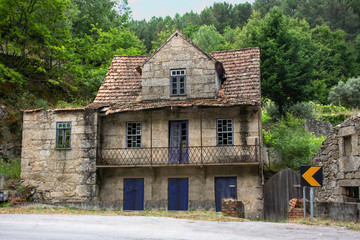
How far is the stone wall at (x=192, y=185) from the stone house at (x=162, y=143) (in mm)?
48

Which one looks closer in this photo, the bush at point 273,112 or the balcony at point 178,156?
the balcony at point 178,156

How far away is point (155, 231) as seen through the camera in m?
10.7

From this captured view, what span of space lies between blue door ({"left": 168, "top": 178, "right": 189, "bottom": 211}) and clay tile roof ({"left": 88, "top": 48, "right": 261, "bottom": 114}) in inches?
152

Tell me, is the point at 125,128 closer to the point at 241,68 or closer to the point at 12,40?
the point at 241,68

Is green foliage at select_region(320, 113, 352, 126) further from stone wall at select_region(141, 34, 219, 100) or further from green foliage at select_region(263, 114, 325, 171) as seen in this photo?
stone wall at select_region(141, 34, 219, 100)

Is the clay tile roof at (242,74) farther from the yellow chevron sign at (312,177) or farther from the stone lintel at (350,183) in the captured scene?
the yellow chevron sign at (312,177)

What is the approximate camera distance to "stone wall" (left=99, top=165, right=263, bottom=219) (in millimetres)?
20078

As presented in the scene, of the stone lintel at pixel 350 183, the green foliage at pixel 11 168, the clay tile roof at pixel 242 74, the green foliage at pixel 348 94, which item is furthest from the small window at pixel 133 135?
the green foliage at pixel 348 94

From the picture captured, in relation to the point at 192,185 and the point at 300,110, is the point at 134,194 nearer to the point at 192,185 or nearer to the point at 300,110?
the point at 192,185

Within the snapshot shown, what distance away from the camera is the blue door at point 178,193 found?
20.6m

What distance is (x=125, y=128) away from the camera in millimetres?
21781

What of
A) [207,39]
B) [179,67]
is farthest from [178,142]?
[207,39]

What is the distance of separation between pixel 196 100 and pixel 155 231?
1113 centimetres

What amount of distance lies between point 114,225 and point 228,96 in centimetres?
1103
